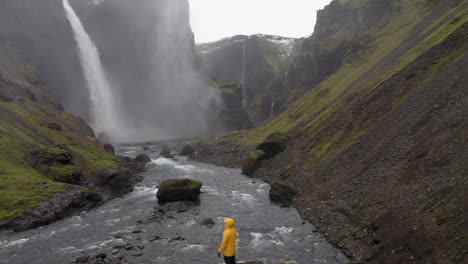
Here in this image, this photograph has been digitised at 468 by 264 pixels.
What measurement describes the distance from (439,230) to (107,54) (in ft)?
533

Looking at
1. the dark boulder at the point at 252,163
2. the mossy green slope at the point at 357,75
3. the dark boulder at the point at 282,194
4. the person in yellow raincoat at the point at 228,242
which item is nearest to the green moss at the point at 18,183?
the person in yellow raincoat at the point at 228,242

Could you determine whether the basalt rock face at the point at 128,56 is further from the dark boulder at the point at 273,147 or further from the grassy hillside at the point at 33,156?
the dark boulder at the point at 273,147

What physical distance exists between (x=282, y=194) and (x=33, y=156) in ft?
108

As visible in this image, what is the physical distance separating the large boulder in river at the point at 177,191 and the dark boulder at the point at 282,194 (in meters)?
9.91

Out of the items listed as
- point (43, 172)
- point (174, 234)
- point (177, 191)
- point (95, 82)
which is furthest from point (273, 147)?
point (95, 82)

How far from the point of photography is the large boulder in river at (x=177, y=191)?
3781 centimetres

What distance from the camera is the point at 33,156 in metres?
Answer: 41.2

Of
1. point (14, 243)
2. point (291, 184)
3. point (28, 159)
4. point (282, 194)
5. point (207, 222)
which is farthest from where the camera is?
point (291, 184)

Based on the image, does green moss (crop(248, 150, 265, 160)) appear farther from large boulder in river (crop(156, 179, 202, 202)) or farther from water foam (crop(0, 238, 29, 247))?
water foam (crop(0, 238, 29, 247))

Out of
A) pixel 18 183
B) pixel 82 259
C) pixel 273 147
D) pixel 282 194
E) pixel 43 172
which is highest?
pixel 273 147

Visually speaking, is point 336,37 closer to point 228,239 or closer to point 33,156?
point 33,156

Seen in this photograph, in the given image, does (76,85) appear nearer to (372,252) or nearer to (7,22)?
(7,22)

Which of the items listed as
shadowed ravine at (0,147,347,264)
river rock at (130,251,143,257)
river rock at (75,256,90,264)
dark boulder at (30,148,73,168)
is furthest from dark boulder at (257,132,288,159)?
river rock at (75,256,90,264)

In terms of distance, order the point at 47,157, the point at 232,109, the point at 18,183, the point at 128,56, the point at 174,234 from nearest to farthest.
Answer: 1. the point at 174,234
2. the point at 18,183
3. the point at 47,157
4. the point at 128,56
5. the point at 232,109
